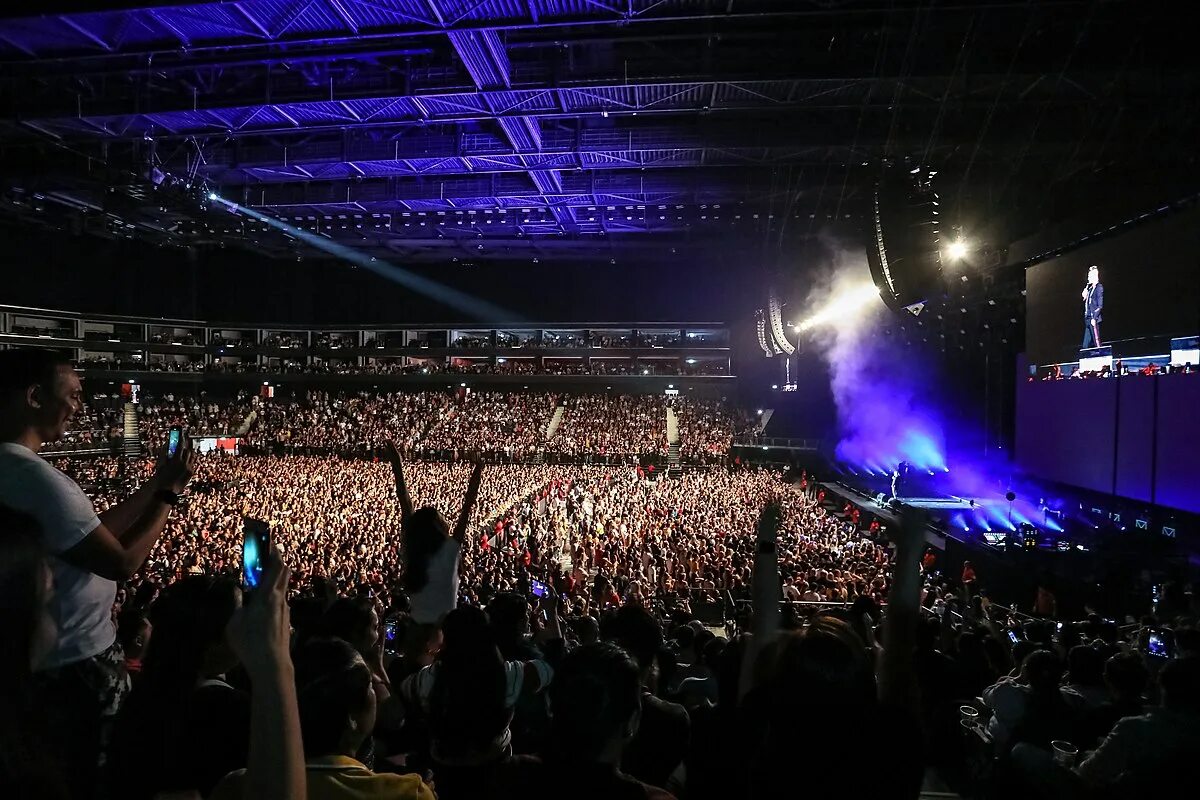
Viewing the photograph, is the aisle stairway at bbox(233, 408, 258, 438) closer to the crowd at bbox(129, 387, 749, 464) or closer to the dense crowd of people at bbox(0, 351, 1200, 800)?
the crowd at bbox(129, 387, 749, 464)

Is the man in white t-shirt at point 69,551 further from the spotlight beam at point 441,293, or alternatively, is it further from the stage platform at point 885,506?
the spotlight beam at point 441,293

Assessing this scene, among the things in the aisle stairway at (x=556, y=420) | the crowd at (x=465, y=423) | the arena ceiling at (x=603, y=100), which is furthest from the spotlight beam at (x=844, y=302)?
the aisle stairway at (x=556, y=420)

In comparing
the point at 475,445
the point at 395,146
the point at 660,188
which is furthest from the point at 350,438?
the point at 660,188

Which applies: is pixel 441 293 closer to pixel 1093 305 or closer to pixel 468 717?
pixel 1093 305

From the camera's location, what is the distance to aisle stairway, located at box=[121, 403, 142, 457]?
3319 cm

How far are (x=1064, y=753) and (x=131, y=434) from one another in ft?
137

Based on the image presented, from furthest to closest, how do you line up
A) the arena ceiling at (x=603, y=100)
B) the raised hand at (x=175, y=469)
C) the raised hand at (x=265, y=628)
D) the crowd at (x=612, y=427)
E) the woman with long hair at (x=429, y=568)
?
the crowd at (x=612, y=427), the arena ceiling at (x=603, y=100), the woman with long hair at (x=429, y=568), the raised hand at (x=175, y=469), the raised hand at (x=265, y=628)

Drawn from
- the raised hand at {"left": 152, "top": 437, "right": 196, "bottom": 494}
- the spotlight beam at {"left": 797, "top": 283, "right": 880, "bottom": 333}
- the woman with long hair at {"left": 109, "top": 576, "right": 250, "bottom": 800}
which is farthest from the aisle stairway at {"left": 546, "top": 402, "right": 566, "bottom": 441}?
the woman with long hair at {"left": 109, "top": 576, "right": 250, "bottom": 800}

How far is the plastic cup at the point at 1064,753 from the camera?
249cm

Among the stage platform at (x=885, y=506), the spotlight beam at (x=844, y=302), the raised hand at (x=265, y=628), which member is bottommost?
the stage platform at (x=885, y=506)

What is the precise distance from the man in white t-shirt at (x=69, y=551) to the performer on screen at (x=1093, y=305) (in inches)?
698

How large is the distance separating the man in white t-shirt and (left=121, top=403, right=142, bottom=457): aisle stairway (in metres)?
37.5

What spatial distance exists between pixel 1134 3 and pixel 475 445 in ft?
93.5

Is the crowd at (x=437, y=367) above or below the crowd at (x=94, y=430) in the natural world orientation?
above
